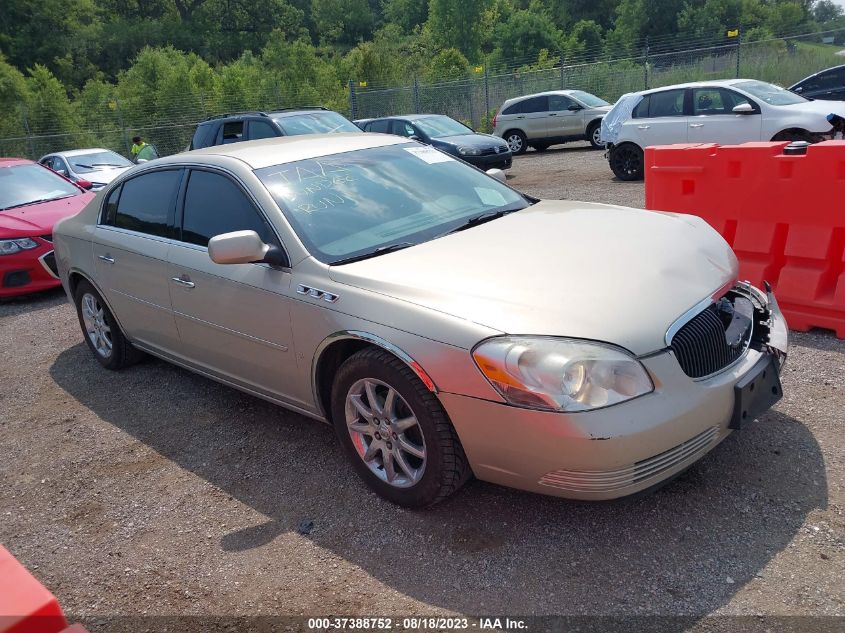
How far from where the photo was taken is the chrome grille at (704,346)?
2811mm

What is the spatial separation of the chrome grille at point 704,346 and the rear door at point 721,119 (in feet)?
31.6

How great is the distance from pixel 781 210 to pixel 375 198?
9.49ft

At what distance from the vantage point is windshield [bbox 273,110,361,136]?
450 inches

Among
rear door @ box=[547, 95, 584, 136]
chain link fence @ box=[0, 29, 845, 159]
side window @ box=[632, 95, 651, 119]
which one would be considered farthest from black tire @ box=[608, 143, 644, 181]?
chain link fence @ box=[0, 29, 845, 159]

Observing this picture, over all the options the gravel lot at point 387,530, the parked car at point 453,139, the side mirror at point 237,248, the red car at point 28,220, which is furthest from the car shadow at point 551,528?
the parked car at point 453,139

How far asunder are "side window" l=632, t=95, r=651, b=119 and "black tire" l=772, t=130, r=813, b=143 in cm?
228

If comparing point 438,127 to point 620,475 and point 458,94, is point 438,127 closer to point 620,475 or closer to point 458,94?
point 458,94

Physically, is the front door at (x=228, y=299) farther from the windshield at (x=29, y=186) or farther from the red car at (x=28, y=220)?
the windshield at (x=29, y=186)

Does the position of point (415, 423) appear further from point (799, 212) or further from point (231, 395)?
point (799, 212)

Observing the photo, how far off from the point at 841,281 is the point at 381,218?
2994 mm

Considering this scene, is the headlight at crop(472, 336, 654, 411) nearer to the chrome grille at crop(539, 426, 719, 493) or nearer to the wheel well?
the chrome grille at crop(539, 426, 719, 493)

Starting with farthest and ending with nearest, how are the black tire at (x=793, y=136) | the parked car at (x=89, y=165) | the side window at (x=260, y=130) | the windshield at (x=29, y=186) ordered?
the parked car at (x=89, y=165) < the side window at (x=260, y=130) < the black tire at (x=793, y=136) < the windshield at (x=29, y=186)

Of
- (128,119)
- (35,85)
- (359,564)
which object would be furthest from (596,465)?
(35,85)

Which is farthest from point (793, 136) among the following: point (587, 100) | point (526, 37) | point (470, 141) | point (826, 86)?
point (526, 37)
